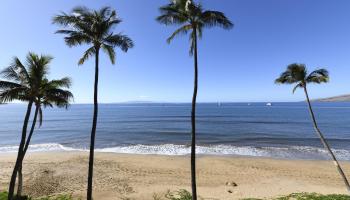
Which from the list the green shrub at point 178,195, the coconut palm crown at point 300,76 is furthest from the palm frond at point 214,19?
the green shrub at point 178,195

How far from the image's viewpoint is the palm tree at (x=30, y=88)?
12.0m

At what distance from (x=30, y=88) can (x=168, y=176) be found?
1527 cm

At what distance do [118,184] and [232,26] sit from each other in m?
16.5

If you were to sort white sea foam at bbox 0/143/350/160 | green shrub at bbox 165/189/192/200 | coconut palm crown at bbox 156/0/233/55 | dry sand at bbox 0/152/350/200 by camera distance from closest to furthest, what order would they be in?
coconut palm crown at bbox 156/0/233/55 → green shrub at bbox 165/189/192/200 → dry sand at bbox 0/152/350/200 → white sea foam at bbox 0/143/350/160

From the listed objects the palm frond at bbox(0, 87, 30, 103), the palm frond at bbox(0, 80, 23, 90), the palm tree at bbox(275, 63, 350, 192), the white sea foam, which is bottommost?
the white sea foam

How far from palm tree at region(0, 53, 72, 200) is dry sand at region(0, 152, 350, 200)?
299 inches

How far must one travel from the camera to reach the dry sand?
60.3ft

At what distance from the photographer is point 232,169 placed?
2500 cm

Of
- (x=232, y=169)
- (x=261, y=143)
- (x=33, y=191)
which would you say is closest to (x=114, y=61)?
(x=33, y=191)

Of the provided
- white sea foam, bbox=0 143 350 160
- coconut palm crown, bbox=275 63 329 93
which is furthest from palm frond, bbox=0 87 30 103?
white sea foam, bbox=0 143 350 160

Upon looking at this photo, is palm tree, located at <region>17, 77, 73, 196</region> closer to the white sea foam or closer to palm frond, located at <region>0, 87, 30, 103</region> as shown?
palm frond, located at <region>0, 87, 30, 103</region>

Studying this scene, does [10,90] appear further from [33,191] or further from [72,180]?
[72,180]

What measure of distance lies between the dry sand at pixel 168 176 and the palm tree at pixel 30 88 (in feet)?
24.9

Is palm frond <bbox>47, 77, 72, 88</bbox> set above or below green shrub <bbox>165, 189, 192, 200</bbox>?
above
